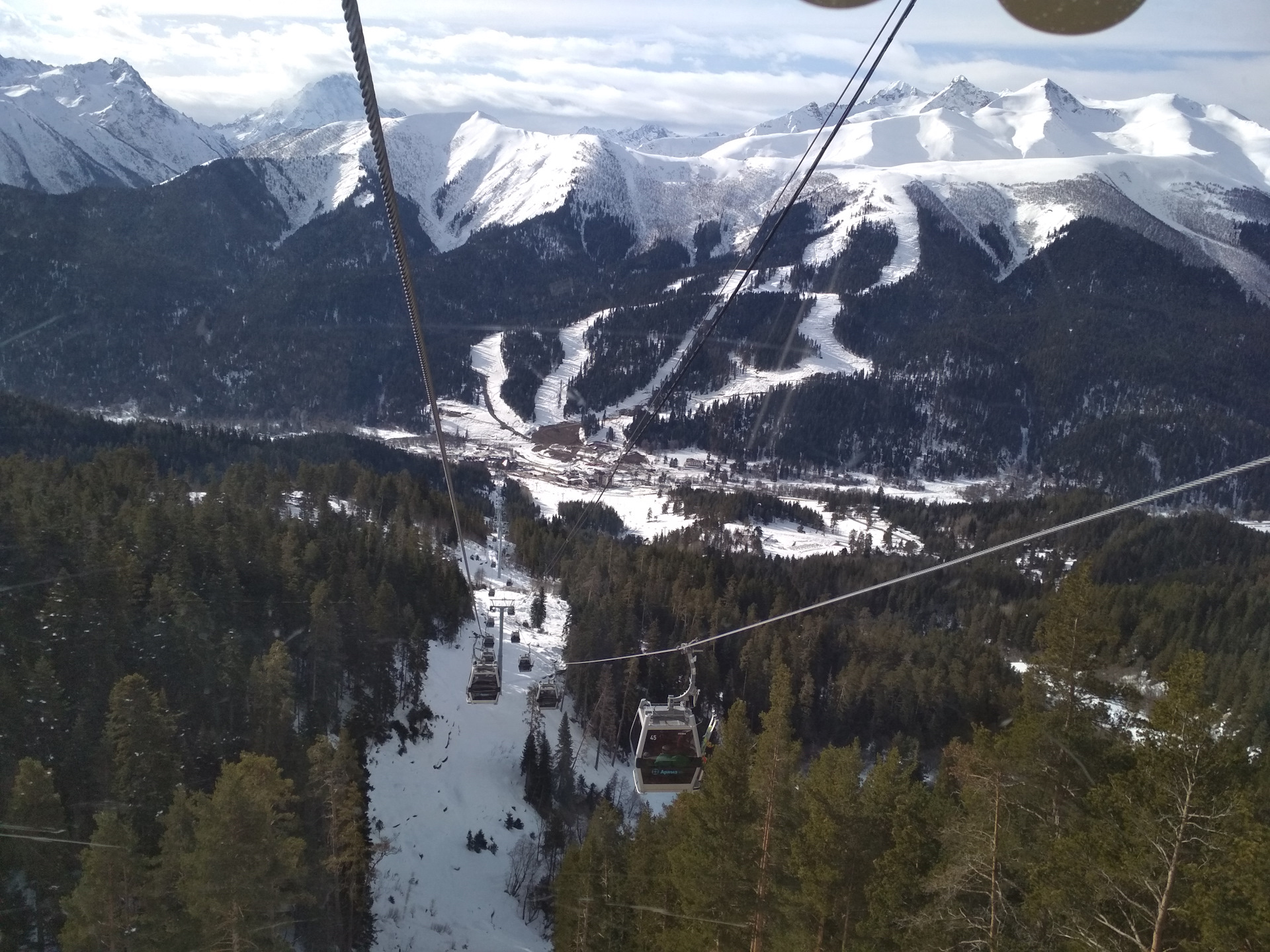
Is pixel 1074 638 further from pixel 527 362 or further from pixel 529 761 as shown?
pixel 527 362

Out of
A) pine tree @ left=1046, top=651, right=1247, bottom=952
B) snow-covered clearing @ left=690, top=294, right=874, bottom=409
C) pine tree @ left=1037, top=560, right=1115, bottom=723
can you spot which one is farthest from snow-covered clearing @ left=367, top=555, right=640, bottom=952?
snow-covered clearing @ left=690, top=294, right=874, bottom=409

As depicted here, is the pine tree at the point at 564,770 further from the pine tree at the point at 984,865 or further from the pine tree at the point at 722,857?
the pine tree at the point at 984,865

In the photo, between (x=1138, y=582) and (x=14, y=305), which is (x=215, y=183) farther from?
(x=1138, y=582)

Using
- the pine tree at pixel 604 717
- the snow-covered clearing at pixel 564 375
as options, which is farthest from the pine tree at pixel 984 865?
the snow-covered clearing at pixel 564 375

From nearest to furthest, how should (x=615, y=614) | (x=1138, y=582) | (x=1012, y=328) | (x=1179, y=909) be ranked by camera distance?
1. (x=1179, y=909)
2. (x=615, y=614)
3. (x=1138, y=582)
4. (x=1012, y=328)

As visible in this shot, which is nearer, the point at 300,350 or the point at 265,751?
the point at 265,751

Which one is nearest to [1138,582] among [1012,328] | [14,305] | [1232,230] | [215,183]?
[1012,328]
